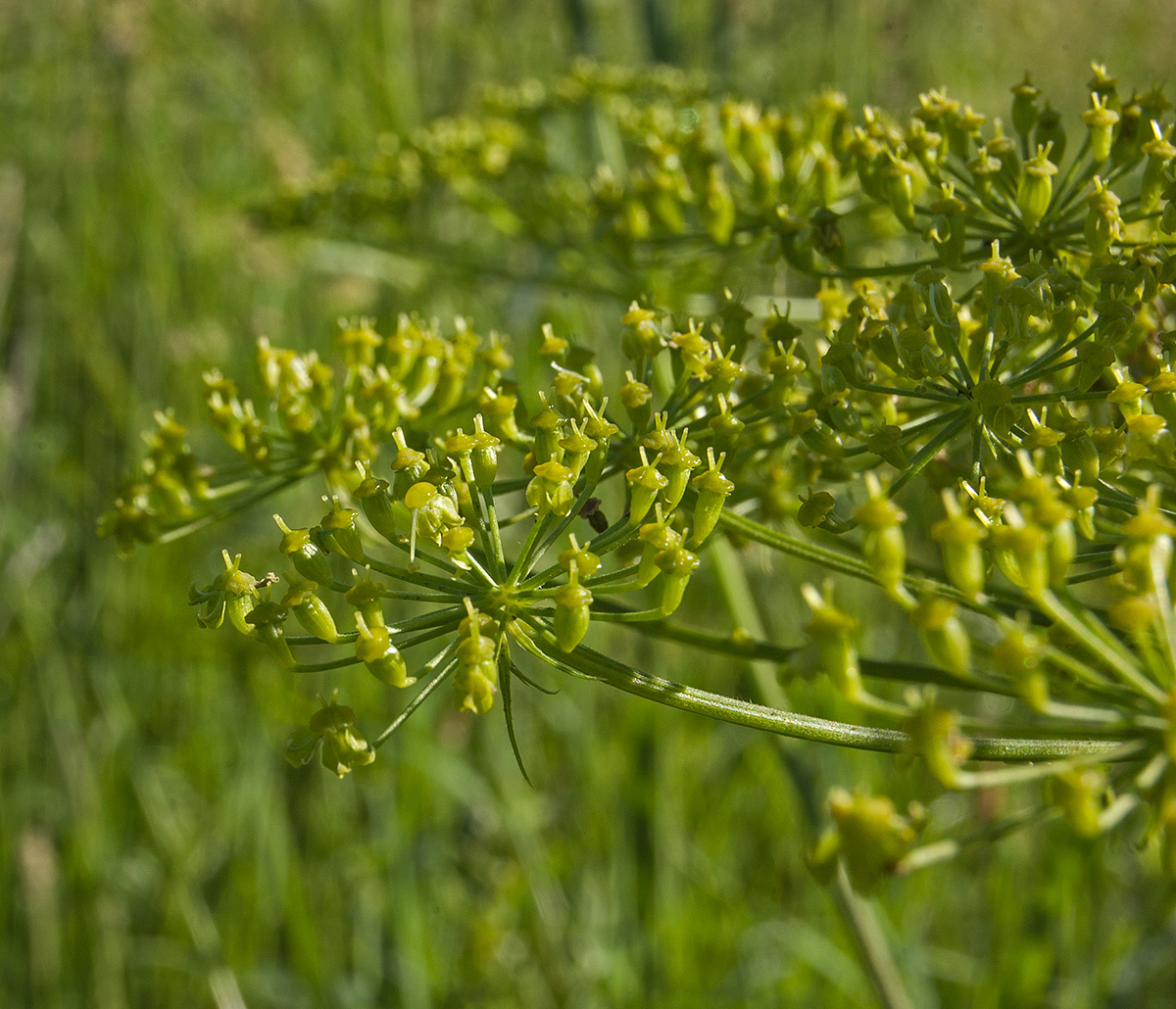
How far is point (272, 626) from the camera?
1745 millimetres

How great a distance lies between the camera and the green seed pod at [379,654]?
1.63 metres

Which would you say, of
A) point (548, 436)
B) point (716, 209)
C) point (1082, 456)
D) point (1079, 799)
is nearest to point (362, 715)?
point (716, 209)

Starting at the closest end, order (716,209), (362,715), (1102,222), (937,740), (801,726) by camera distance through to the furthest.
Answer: (937,740) → (801,726) → (1102,222) → (716,209) → (362,715)

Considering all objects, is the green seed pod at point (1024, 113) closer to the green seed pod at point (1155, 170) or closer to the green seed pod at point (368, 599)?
the green seed pod at point (1155, 170)

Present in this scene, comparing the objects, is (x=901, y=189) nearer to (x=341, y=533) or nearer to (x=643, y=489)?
(x=643, y=489)

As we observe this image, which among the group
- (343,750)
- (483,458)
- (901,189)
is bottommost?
(343,750)

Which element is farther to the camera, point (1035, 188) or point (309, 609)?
point (1035, 188)

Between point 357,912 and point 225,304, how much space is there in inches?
135

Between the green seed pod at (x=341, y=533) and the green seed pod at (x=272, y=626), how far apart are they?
0.14 meters

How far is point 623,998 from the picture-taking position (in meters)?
4.13

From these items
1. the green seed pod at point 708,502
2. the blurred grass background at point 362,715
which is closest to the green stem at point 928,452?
the green seed pod at point 708,502

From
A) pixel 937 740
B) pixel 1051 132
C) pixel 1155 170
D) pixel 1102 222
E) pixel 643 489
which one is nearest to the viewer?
pixel 937 740

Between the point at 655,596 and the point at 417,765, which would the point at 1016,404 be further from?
the point at 417,765

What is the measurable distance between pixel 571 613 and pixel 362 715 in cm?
338
